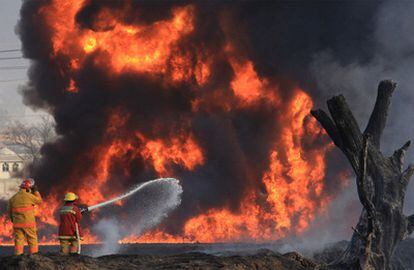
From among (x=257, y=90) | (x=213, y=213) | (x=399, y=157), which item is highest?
(x=257, y=90)

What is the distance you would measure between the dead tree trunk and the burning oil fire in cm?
1518

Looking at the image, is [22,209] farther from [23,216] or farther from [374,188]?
[374,188]

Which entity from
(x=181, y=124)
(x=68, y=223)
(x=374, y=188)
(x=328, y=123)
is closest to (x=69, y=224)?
(x=68, y=223)

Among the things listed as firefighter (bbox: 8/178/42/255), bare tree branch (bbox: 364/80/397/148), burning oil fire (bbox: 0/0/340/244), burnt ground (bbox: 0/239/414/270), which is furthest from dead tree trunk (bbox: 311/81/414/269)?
burning oil fire (bbox: 0/0/340/244)

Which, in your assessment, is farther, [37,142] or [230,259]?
[37,142]

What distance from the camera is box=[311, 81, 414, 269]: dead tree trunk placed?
12977mm

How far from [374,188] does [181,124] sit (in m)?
17.0

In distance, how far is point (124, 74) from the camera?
30.3 meters

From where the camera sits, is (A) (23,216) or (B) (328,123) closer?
(A) (23,216)

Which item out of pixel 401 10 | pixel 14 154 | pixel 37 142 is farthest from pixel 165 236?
pixel 14 154

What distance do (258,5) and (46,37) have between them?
10.6 meters

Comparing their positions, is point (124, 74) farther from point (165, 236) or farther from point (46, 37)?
point (165, 236)

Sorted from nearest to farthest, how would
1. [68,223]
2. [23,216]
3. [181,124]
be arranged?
1. [23,216]
2. [68,223]
3. [181,124]

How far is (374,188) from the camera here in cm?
1359
